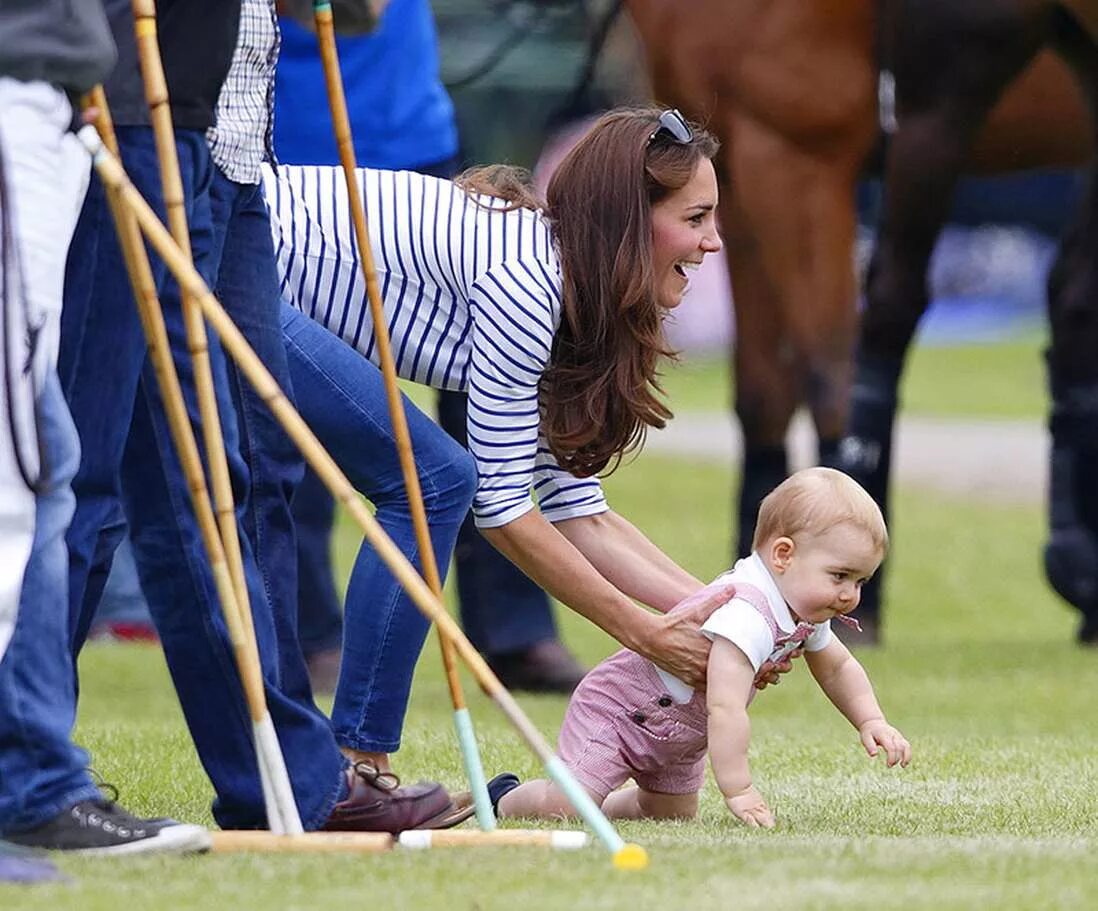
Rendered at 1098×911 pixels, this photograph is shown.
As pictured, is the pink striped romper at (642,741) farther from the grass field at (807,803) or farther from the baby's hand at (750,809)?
the baby's hand at (750,809)

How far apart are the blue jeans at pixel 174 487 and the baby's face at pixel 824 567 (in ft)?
2.74

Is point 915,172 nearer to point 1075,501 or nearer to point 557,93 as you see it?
point 1075,501

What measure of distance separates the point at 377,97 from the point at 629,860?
366 cm

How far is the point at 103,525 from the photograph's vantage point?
3879mm

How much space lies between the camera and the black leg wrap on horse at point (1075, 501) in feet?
25.1

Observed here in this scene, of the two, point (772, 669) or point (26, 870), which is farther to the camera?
point (772, 669)

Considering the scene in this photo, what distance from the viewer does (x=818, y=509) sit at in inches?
167

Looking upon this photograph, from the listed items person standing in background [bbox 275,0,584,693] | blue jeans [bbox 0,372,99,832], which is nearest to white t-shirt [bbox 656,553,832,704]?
blue jeans [bbox 0,372,99,832]

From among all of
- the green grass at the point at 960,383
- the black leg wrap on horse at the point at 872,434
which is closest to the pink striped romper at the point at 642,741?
the black leg wrap on horse at the point at 872,434

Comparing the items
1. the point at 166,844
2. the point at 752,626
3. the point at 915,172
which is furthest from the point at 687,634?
the point at 915,172

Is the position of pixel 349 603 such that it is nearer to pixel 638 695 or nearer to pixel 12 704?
pixel 638 695

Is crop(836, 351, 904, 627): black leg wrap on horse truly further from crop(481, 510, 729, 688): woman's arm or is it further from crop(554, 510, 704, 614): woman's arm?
crop(481, 510, 729, 688): woman's arm

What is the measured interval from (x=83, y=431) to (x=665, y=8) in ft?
16.0

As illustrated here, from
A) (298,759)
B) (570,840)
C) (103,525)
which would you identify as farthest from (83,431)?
(570,840)
